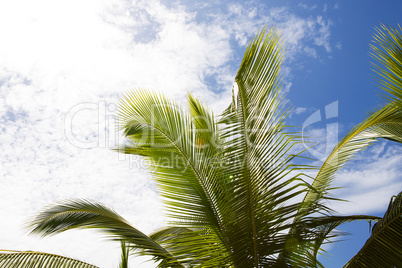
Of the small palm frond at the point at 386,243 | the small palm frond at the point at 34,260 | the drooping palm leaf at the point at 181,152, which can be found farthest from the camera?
the drooping palm leaf at the point at 181,152

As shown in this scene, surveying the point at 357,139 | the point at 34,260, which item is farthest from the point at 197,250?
the point at 357,139

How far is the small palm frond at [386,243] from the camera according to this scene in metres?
2.96

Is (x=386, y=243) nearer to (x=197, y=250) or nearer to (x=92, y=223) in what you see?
(x=197, y=250)

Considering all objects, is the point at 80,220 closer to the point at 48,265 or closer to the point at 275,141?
the point at 48,265

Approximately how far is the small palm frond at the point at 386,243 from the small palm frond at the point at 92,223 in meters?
1.94

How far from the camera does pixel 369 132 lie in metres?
4.03

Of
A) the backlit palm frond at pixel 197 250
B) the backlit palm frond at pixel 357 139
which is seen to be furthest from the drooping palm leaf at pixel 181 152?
the backlit palm frond at pixel 357 139

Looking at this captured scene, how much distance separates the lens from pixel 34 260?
11.2 ft

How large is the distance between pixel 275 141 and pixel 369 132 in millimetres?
1543

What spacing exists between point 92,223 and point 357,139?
3.37 m

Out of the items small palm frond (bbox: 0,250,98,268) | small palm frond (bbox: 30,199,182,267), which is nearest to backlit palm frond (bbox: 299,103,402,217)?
small palm frond (bbox: 30,199,182,267)

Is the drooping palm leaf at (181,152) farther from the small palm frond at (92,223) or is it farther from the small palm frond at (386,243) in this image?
the small palm frond at (386,243)

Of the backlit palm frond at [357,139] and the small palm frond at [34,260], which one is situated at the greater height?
the backlit palm frond at [357,139]

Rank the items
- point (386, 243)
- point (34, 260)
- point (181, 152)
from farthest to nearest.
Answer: point (181, 152), point (34, 260), point (386, 243)
